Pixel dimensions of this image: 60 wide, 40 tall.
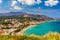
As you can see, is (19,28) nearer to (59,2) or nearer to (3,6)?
(3,6)

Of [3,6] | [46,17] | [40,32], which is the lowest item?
[40,32]

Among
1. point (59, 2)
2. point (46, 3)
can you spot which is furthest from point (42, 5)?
point (59, 2)

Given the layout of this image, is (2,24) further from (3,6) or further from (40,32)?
(40,32)

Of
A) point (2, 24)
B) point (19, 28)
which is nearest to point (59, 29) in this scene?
point (19, 28)

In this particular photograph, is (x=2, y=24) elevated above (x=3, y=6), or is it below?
below

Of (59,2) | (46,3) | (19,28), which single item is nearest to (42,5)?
(46,3)

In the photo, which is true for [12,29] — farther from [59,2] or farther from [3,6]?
[59,2]

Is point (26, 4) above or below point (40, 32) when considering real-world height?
above
